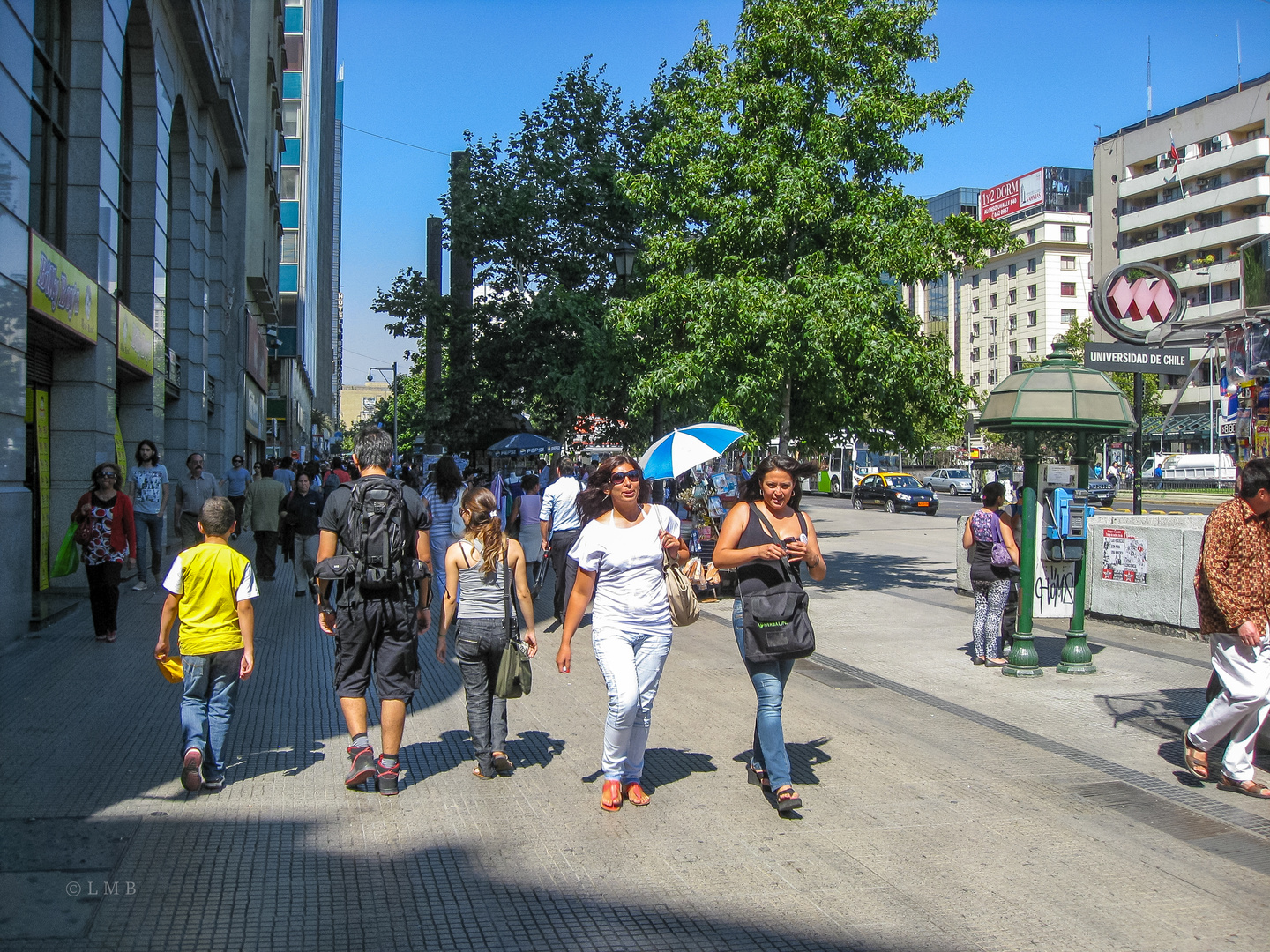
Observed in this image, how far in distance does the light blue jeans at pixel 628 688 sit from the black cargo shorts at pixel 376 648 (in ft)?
3.24

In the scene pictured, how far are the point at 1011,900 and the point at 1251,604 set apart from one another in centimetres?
242

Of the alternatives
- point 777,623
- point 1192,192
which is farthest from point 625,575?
point 1192,192

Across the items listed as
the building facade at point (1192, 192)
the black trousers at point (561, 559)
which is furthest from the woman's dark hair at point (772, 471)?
the building facade at point (1192, 192)

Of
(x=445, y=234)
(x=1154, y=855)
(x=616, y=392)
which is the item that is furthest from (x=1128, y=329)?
(x=445, y=234)

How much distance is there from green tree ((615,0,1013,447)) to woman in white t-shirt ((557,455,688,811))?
809 centimetres

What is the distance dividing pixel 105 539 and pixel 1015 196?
318 ft

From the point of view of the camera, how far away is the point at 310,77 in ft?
230

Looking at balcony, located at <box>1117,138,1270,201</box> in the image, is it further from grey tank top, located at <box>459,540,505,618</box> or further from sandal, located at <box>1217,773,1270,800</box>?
grey tank top, located at <box>459,540,505,618</box>

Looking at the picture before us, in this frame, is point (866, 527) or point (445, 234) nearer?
point (445, 234)

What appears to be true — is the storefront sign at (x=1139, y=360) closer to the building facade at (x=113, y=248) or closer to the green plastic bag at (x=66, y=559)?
the green plastic bag at (x=66, y=559)

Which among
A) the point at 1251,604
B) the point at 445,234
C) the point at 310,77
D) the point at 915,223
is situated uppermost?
the point at 310,77

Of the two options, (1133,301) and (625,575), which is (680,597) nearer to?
(625,575)

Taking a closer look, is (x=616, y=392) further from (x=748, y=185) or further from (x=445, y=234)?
(x=748, y=185)

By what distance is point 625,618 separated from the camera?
5.29 m
